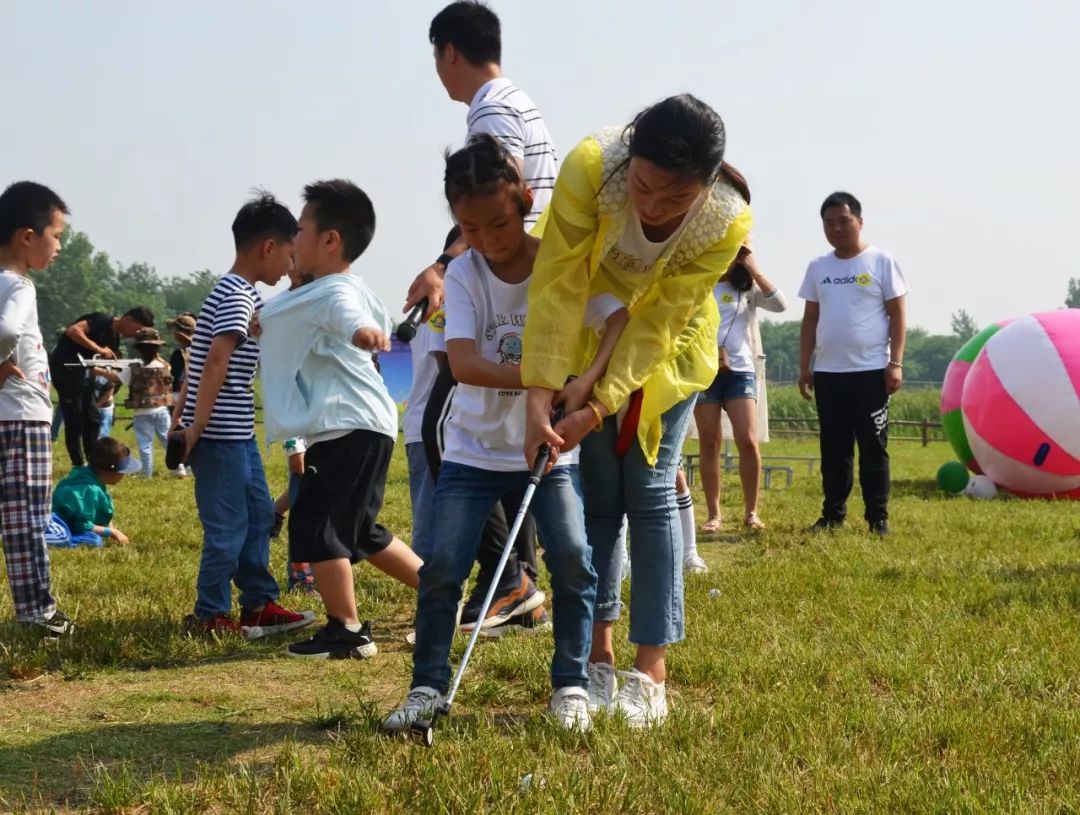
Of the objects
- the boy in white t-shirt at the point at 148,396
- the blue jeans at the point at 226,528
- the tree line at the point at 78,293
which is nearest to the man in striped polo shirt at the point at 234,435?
the blue jeans at the point at 226,528

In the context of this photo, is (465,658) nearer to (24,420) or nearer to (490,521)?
(490,521)

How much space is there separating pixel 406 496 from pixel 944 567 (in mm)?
6179

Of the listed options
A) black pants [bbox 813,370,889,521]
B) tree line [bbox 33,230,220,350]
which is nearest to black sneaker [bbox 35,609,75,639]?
black pants [bbox 813,370,889,521]

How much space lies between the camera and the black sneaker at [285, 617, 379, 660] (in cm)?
460

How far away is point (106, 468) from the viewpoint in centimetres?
868

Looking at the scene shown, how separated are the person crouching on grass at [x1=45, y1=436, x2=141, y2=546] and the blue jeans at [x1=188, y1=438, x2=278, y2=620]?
325cm

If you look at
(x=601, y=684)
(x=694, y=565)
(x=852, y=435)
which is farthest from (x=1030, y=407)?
(x=601, y=684)

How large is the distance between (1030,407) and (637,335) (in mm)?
9263

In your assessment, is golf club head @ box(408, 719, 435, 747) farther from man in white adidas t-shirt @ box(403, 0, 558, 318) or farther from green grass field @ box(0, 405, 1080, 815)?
man in white adidas t-shirt @ box(403, 0, 558, 318)

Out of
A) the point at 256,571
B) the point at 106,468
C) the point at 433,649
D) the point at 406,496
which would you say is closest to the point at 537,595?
the point at 256,571

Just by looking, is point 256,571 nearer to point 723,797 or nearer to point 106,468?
point 723,797

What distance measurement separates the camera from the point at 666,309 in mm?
3600

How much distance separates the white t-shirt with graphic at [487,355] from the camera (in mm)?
3617

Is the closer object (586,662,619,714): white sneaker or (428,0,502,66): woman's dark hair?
(586,662,619,714): white sneaker
